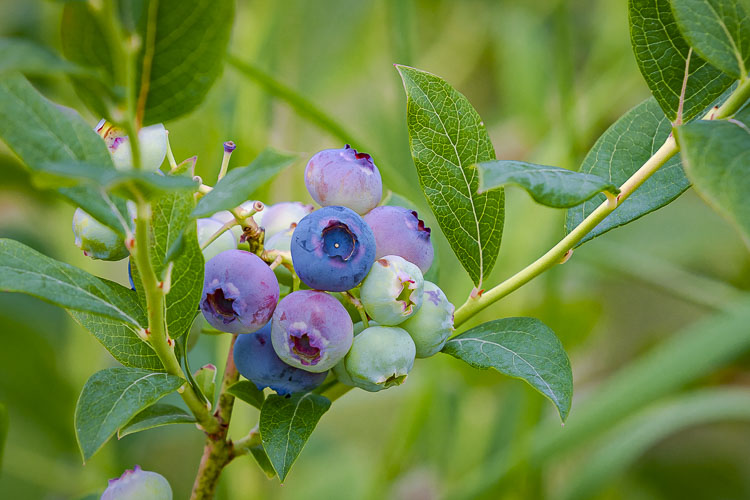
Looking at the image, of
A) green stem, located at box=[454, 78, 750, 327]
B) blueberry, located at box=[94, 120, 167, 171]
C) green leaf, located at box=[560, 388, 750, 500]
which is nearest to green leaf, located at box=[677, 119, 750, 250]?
green stem, located at box=[454, 78, 750, 327]

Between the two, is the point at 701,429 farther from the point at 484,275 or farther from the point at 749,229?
the point at 749,229

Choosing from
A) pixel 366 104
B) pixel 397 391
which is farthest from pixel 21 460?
pixel 366 104

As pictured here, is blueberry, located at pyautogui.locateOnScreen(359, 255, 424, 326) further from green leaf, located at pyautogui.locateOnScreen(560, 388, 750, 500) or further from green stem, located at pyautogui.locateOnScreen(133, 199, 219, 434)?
green leaf, located at pyautogui.locateOnScreen(560, 388, 750, 500)

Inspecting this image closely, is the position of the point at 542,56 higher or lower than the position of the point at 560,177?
lower

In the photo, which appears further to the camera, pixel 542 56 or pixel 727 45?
pixel 542 56

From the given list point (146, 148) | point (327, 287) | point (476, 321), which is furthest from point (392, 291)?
point (476, 321)

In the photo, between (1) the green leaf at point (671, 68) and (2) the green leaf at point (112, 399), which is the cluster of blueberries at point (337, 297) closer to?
(2) the green leaf at point (112, 399)
